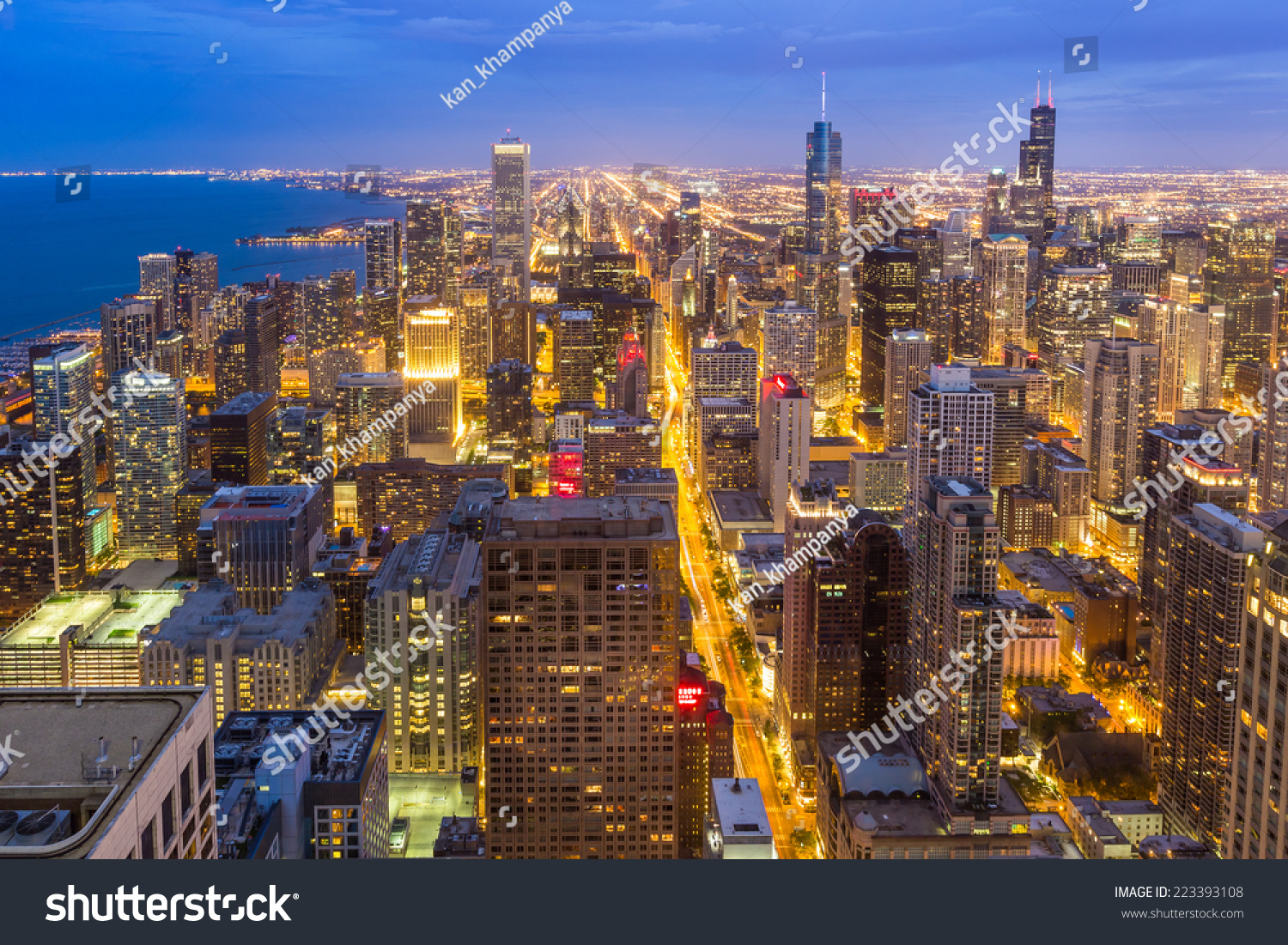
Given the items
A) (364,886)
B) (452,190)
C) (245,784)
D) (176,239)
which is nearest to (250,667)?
(176,239)

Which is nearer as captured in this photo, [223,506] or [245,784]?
[245,784]

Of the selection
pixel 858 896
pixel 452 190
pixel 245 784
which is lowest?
pixel 245 784

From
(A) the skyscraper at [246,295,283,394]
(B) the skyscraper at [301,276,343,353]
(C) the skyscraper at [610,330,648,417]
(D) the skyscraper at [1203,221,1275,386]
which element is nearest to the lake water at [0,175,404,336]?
(C) the skyscraper at [610,330,648,417]

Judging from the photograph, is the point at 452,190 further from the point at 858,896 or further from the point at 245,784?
the point at 858,896

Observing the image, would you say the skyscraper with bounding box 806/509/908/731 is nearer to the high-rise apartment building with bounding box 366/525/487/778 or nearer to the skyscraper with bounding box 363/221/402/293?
the high-rise apartment building with bounding box 366/525/487/778

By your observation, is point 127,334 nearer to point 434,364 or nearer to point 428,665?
point 434,364
